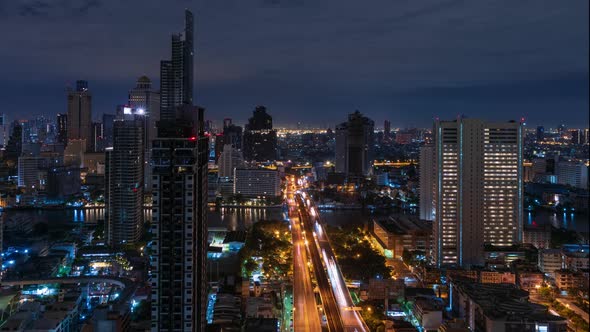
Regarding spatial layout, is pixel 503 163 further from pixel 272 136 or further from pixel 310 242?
pixel 272 136

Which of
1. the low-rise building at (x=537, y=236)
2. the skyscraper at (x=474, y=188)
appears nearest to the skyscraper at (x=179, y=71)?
the skyscraper at (x=474, y=188)

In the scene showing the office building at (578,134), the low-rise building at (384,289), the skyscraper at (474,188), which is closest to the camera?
the office building at (578,134)

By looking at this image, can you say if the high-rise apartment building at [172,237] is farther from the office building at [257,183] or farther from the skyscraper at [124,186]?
the office building at [257,183]

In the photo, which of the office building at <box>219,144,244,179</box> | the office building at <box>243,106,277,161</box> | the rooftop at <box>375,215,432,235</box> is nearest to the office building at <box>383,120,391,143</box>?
the office building at <box>243,106,277,161</box>

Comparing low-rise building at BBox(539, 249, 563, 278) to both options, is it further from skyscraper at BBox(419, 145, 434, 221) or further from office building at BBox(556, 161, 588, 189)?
office building at BBox(556, 161, 588, 189)

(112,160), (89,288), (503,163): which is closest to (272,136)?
(112,160)
